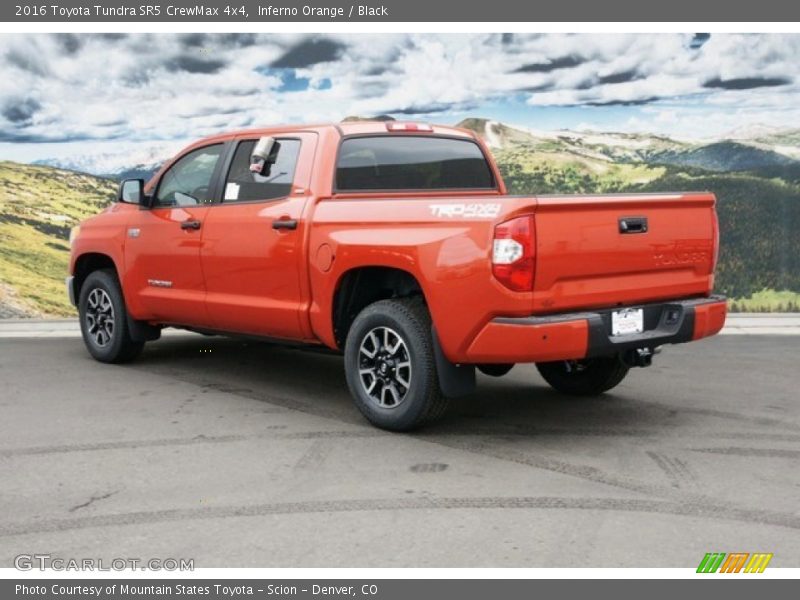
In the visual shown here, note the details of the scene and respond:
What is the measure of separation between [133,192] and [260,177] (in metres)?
1.58

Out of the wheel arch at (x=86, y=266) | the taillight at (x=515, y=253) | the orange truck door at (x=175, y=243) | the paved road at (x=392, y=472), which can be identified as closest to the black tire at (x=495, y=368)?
the paved road at (x=392, y=472)

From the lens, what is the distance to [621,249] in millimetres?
5840

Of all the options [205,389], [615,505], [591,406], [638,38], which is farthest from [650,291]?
[638,38]

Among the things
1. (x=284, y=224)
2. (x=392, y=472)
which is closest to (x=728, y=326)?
(x=284, y=224)

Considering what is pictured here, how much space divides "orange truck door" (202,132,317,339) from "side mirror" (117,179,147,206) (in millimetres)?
965

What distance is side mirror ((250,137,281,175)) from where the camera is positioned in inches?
280

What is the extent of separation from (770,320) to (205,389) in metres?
6.99

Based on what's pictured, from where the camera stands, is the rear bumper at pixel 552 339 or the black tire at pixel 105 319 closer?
the rear bumper at pixel 552 339

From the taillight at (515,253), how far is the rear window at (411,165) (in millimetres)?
1644

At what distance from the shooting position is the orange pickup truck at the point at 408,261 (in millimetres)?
5562

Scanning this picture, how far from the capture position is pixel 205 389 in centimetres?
769

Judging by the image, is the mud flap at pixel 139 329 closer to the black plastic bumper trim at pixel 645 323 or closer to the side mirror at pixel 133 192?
the side mirror at pixel 133 192

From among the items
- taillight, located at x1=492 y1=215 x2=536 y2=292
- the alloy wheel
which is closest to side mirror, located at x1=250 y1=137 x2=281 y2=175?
the alloy wheel

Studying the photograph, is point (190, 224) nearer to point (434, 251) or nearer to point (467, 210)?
point (434, 251)
